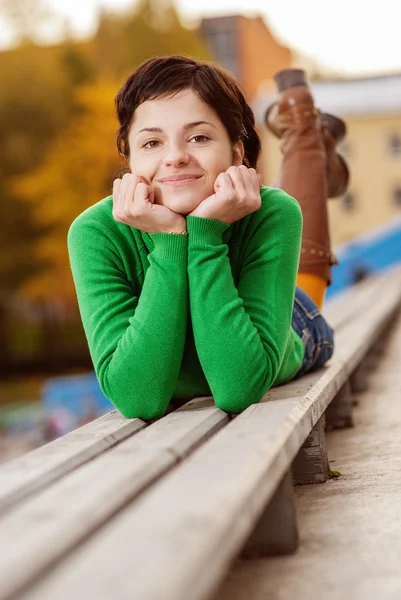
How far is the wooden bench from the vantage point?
1.17 meters

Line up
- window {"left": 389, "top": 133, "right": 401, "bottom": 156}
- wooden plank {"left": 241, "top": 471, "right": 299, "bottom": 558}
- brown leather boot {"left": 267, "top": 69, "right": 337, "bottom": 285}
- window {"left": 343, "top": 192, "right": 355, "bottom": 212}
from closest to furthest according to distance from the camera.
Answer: wooden plank {"left": 241, "top": 471, "right": 299, "bottom": 558} → brown leather boot {"left": 267, "top": 69, "right": 337, "bottom": 285} → window {"left": 389, "top": 133, "right": 401, "bottom": 156} → window {"left": 343, "top": 192, "right": 355, "bottom": 212}

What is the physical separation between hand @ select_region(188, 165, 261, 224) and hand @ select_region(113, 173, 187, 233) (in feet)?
0.18

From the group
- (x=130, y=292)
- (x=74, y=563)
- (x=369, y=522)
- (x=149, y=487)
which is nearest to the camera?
(x=74, y=563)

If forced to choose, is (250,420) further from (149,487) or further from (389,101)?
(389,101)

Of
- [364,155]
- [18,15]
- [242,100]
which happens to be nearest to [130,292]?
[242,100]

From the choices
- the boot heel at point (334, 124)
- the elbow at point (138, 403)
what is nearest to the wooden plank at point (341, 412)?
the elbow at point (138, 403)

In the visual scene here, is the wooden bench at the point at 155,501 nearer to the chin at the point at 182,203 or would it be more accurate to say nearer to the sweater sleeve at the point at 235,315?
the sweater sleeve at the point at 235,315

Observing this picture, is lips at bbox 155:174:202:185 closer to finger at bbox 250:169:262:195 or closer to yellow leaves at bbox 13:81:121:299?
finger at bbox 250:169:262:195

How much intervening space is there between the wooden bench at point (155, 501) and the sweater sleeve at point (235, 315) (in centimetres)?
8

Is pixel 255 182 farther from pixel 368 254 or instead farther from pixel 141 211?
pixel 368 254

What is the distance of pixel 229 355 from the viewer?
2.46 meters

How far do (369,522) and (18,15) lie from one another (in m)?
33.7

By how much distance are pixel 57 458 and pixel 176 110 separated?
105cm

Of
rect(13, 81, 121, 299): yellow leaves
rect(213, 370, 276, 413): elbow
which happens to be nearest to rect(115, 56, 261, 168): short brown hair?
rect(213, 370, 276, 413): elbow
